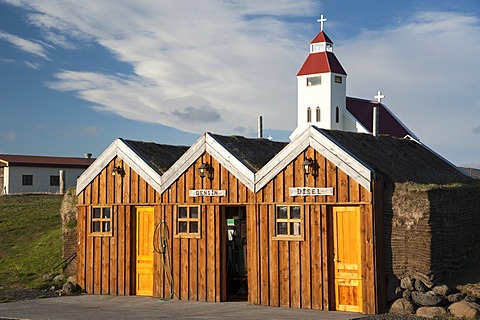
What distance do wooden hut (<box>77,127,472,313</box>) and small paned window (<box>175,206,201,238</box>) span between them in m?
0.03

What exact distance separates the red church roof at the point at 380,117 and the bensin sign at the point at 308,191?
40131 mm

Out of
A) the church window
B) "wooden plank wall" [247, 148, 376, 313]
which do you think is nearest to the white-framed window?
"wooden plank wall" [247, 148, 376, 313]

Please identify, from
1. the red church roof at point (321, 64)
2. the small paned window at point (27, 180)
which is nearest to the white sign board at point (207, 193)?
the small paned window at point (27, 180)

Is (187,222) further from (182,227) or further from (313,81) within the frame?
(313,81)

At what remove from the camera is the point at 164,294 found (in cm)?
1948

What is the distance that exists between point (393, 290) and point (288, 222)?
3069 mm

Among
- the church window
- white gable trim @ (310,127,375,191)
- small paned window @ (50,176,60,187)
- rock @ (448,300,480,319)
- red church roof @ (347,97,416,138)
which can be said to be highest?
the church window

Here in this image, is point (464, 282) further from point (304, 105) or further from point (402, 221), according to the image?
point (304, 105)

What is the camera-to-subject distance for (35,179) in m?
52.2

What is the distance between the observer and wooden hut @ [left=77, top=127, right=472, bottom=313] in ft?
54.4

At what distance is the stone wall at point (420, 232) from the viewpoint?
632 inches

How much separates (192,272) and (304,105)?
146 feet

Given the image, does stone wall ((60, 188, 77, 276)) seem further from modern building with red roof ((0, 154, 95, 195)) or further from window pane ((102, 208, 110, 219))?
modern building with red roof ((0, 154, 95, 195))

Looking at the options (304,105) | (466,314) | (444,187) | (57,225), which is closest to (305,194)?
(444,187)
